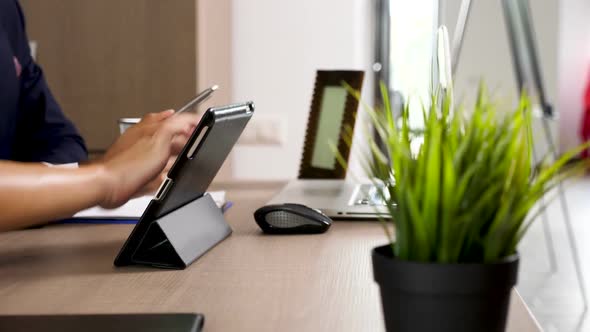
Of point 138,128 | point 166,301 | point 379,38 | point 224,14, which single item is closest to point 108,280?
point 166,301

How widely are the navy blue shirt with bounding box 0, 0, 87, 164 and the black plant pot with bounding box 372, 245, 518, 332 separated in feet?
4.30

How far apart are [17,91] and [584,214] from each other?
403 cm

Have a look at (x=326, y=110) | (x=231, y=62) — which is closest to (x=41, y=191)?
(x=326, y=110)

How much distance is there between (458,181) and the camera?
0.51 metres

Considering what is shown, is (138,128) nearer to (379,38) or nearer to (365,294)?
(365,294)

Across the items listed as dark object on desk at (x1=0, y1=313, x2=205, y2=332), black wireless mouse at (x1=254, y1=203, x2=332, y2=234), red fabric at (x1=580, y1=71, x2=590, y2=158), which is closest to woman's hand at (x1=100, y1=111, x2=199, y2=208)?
black wireless mouse at (x1=254, y1=203, x2=332, y2=234)

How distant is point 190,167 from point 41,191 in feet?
0.53

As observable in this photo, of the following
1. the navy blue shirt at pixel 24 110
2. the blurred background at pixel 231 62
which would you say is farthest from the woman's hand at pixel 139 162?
the blurred background at pixel 231 62

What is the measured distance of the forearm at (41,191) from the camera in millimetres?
917

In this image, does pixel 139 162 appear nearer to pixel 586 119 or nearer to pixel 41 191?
pixel 41 191

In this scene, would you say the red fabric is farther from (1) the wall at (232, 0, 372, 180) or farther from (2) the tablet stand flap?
(2) the tablet stand flap

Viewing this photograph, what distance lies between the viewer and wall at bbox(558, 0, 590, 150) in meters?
5.40

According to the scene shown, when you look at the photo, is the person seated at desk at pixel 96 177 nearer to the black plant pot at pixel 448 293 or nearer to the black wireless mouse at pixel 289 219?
the black wireless mouse at pixel 289 219

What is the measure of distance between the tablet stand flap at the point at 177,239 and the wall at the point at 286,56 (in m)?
1.96
